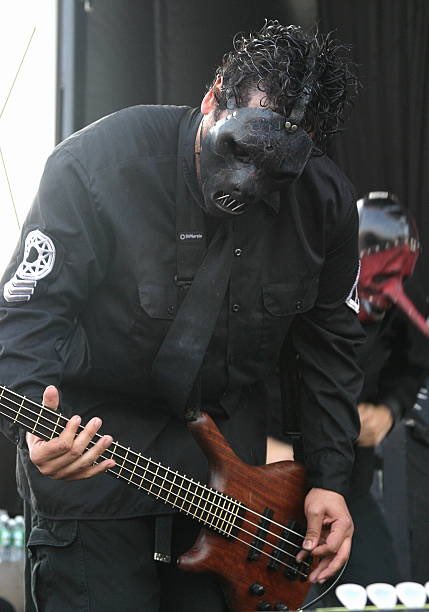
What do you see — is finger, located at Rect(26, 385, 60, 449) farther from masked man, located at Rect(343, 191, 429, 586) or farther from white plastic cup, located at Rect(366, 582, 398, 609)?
white plastic cup, located at Rect(366, 582, 398, 609)

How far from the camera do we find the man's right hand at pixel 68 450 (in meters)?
1.97

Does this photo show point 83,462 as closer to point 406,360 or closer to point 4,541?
point 406,360

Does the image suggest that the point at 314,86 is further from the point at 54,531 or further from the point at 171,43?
the point at 171,43

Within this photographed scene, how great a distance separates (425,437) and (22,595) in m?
1.81

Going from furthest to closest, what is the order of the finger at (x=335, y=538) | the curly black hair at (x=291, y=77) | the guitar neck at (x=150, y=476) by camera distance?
the finger at (x=335, y=538)
the curly black hair at (x=291, y=77)
the guitar neck at (x=150, y=476)

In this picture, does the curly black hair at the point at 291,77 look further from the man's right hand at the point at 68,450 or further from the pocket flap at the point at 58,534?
the pocket flap at the point at 58,534

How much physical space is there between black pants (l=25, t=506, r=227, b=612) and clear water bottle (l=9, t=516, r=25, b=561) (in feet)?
5.54

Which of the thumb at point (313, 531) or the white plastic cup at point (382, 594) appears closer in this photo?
the thumb at point (313, 531)

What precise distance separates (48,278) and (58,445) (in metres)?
0.37

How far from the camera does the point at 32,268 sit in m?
2.12

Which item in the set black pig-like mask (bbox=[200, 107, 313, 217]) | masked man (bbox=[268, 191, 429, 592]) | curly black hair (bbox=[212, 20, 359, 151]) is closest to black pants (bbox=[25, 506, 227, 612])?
black pig-like mask (bbox=[200, 107, 313, 217])

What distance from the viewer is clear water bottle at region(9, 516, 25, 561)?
4.04 metres

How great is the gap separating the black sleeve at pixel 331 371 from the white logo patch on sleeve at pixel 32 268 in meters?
0.79

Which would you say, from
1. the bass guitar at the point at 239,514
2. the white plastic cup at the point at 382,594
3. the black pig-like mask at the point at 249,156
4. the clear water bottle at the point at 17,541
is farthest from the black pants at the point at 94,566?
the clear water bottle at the point at 17,541
